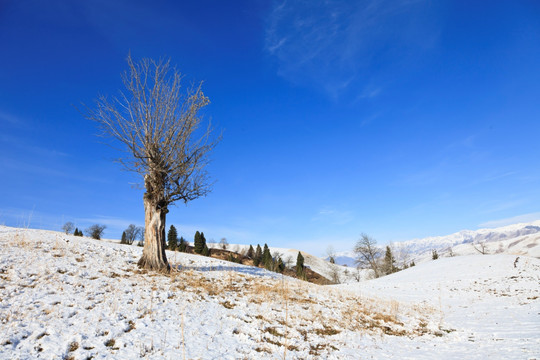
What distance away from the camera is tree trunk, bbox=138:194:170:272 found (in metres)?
12.6

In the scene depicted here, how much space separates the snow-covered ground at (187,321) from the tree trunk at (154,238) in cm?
76

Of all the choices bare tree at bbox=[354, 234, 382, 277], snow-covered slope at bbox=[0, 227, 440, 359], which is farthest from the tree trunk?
bare tree at bbox=[354, 234, 382, 277]

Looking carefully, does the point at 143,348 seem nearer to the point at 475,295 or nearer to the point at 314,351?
the point at 314,351

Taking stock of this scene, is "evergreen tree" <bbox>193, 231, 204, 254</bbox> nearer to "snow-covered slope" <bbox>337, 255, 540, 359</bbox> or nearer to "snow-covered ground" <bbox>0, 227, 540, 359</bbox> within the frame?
"snow-covered slope" <bbox>337, 255, 540, 359</bbox>

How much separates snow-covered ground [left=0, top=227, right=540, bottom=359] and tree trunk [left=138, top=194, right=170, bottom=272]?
0.76m

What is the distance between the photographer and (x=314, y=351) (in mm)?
6629

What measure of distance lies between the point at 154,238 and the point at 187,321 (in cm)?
670

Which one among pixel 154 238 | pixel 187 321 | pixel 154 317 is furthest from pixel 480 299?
pixel 154 317

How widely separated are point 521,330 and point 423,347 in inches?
158

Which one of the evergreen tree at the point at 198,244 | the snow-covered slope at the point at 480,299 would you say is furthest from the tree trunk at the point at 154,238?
the evergreen tree at the point at 198,244

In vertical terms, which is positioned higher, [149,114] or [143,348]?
[149,114]

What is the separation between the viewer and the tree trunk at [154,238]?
12602mm

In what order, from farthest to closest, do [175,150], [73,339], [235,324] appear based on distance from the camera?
[175,150] → [235,324] → [73,339]

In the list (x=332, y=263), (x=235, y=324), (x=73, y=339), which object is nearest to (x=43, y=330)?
(x=73, y=339)
